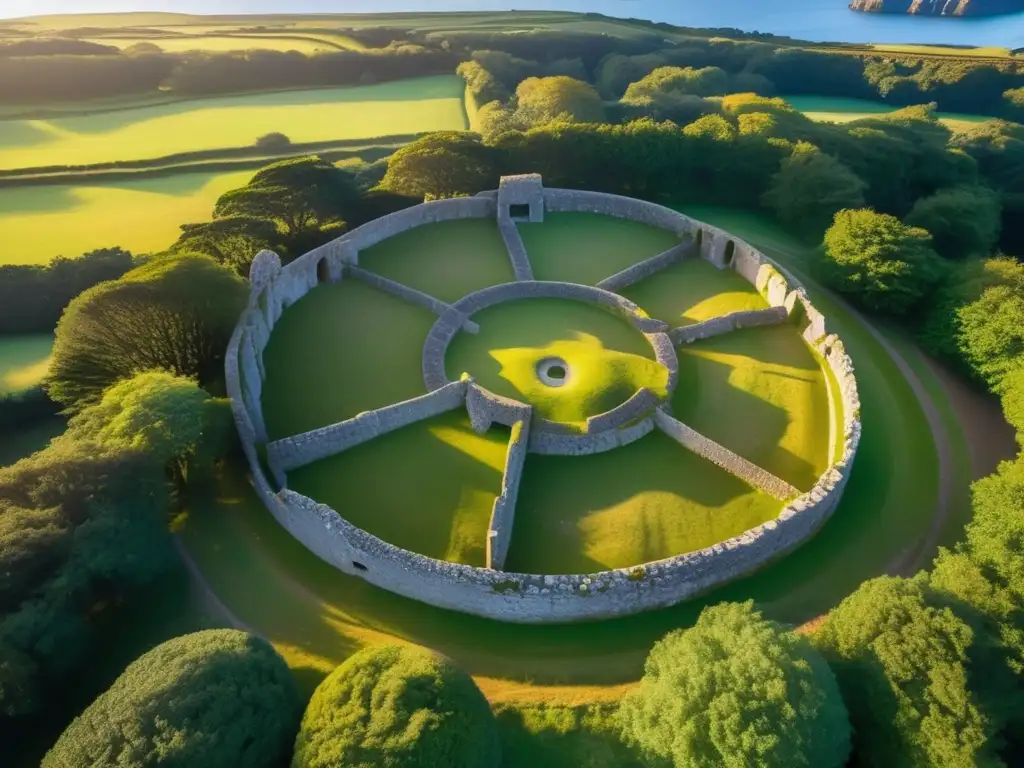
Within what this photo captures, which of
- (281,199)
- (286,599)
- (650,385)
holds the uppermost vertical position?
(281,199)

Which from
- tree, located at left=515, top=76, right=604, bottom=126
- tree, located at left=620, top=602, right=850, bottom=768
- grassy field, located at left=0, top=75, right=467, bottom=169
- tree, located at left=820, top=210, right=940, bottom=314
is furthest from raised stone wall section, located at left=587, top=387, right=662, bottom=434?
grassy field, located at left=0, top=75, right=467, bottom=169

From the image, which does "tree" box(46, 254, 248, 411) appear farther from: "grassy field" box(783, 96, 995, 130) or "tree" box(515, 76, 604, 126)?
"grassy field" box(783, 96, 995, 130)

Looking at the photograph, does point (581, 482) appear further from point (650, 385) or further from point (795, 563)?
point (795, 563)

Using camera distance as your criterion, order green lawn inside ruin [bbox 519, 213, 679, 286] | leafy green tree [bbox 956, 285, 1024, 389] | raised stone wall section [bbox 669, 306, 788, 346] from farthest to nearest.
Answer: green lawn inside ruin [bbox 519, 213, 679, 286] → raised stone wall section [bbox 669, 306, 788, 346] → leafy green tree [bbox 956, 285, 1024, 389]

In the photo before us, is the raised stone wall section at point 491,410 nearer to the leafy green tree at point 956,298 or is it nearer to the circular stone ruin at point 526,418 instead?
the circular stone ruin at point 526,418

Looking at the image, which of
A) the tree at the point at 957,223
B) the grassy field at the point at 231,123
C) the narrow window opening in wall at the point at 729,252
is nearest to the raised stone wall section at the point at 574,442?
the narrow window opening in wall at the point at 729,252

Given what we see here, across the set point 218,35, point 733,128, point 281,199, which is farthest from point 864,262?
point 218,35

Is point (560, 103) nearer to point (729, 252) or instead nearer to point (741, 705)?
point (729, 252)
